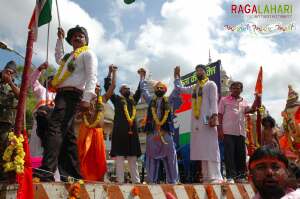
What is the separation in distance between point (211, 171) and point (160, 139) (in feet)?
3.36

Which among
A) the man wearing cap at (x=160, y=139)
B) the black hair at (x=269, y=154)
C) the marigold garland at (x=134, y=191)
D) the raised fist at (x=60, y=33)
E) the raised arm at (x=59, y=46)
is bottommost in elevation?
the marigold garland at (x=134, y=191)

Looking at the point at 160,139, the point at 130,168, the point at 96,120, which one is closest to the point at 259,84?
the point at 160,139

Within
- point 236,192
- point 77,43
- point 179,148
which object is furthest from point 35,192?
point 179,148

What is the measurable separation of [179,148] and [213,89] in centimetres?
502

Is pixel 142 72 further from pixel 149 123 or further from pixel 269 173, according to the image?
pixel 269 173

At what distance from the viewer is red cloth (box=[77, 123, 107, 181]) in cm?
660

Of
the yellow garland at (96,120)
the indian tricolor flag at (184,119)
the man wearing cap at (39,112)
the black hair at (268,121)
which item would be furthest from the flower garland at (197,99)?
the indian tricolor flag at (184,119)

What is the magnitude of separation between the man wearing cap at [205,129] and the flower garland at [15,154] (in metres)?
3.81

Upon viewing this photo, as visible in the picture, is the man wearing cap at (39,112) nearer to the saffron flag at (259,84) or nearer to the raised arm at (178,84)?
the raised arm at (178,84)

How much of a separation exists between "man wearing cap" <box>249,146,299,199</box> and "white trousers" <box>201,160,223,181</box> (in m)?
3.74

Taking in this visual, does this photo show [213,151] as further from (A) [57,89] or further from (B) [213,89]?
(A) [57,89]

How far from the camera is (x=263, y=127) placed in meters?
7.46

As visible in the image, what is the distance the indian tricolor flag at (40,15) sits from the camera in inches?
157

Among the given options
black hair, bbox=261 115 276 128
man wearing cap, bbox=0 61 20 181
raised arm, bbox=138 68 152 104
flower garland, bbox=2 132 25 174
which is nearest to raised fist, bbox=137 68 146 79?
raised arm, bbox=138 68 152 104
